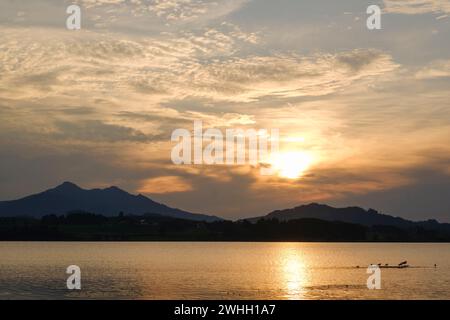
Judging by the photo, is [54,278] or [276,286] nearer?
[276,286]

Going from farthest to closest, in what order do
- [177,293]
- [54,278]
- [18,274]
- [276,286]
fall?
[18,274] → [54,278] → [276,286] → [177,293]

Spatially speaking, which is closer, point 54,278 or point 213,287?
point 213,287

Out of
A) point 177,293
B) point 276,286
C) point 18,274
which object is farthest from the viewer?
point 18,274
